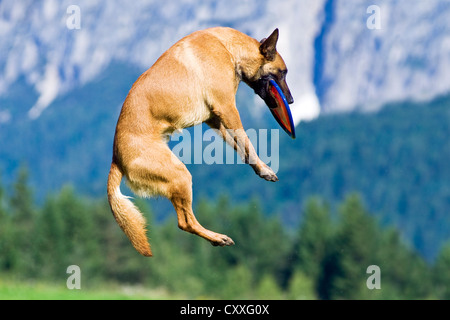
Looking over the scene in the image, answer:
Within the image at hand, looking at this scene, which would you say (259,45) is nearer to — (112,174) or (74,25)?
(112,174)

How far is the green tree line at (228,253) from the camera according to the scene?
74.2m

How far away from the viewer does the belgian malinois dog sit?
16.6 ft

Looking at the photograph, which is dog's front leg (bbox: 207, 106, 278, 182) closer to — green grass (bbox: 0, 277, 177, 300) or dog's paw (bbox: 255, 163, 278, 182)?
dog's paw (bbox: 255, 163, 278, 182)

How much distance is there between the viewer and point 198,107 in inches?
209

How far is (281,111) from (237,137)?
18.0 inches

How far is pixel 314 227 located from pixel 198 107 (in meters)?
87.0

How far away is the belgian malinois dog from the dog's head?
47mm
